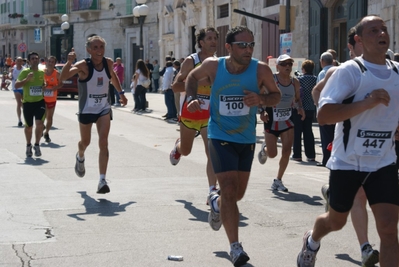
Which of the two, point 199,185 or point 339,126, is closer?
point 339,126

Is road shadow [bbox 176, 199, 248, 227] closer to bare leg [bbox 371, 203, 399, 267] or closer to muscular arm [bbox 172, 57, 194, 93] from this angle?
muscular arm [bbox 172, 57, 194, 93]

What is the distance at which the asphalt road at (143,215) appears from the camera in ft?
22.2

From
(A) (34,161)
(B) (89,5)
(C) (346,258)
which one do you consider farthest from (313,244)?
(B) (89,5)

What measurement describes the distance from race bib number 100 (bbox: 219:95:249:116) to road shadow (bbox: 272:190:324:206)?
3105 mm

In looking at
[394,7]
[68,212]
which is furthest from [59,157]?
[394,7]

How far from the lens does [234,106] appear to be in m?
6.61

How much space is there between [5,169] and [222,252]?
6235 millimetres

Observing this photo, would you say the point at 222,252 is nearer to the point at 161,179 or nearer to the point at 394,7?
the point at 161,179

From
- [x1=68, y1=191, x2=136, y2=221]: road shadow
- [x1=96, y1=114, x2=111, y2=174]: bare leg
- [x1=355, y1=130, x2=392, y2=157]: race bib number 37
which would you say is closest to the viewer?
[x1=355, y1=130, x2=392, y2=157]: race bib number 37

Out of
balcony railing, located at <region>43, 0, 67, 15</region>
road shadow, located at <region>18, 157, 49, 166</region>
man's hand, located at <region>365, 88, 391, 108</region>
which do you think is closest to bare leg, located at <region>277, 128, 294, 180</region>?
road shadow, located at <region>18, 157, 49, 166</region>

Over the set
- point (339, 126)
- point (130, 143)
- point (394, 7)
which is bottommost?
point (130, 143)

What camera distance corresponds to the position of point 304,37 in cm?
2700

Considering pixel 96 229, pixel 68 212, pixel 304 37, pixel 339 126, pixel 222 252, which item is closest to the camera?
pixel 339 126

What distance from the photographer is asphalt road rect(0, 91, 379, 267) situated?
6.78 metres
